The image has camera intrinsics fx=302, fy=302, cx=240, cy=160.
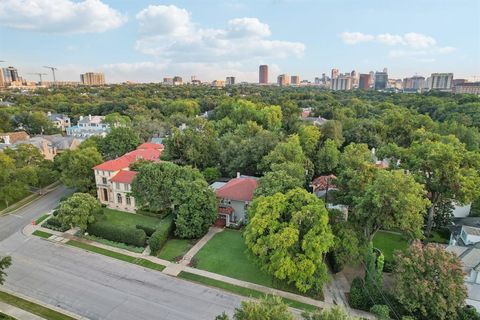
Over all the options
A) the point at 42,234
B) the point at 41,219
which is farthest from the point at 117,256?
the point at 41,219

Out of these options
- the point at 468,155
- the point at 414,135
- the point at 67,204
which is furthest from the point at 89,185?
the point at 414,135

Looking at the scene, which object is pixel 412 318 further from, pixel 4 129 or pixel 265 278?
pixel 4 129

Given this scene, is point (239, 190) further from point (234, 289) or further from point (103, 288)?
point (103, 288)

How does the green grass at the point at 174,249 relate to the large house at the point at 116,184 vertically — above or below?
below

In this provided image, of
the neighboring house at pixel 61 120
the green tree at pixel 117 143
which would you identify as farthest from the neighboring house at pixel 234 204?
the neighboring house at pixel 61 120

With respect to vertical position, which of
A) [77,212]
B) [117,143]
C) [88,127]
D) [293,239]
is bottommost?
[77,212]

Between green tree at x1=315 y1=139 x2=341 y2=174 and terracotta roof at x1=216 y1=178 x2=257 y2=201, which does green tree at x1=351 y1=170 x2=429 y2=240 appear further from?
green tree at x1=315 y1=139 x2=341 y2=174

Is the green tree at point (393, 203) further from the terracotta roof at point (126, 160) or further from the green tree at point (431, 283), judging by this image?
the terracotta roof at point (126, 160)
